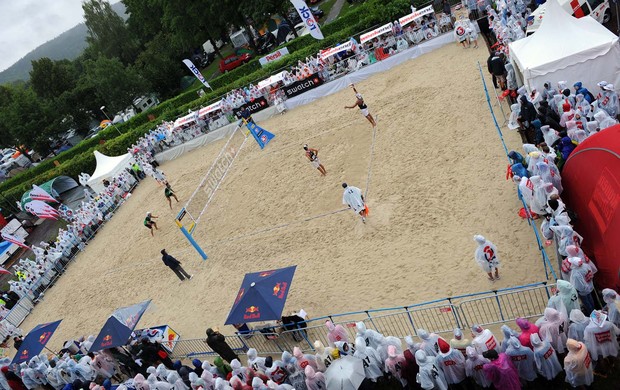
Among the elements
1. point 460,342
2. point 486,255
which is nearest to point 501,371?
point 460,342

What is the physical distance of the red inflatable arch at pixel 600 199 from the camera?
770cm

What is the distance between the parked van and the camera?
54.2 ft

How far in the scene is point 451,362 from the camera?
765cm

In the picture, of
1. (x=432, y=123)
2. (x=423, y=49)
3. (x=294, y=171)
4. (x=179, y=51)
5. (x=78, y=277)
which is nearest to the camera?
(x=432, y=123)

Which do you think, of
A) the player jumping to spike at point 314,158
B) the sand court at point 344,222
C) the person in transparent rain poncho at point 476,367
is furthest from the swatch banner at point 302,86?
the person in transparent rain poncho at point 476,367

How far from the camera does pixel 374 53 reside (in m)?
24.8

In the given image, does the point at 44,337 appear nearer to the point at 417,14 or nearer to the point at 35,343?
the point at 35,343

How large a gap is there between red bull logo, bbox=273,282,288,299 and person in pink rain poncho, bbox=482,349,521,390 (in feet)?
16.4

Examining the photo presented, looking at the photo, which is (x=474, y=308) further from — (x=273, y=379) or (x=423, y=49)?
(x=423, y=49)

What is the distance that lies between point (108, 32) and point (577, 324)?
67.2 m

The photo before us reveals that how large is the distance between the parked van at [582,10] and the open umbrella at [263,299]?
42.9 feet

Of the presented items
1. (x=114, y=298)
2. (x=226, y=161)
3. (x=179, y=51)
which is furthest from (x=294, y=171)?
(x=179, y=51)

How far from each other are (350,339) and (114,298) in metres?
12.0

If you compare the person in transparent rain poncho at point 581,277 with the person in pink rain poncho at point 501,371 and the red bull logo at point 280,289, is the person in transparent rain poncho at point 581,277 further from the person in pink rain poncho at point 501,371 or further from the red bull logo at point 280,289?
the red bull logo at point 280,289
